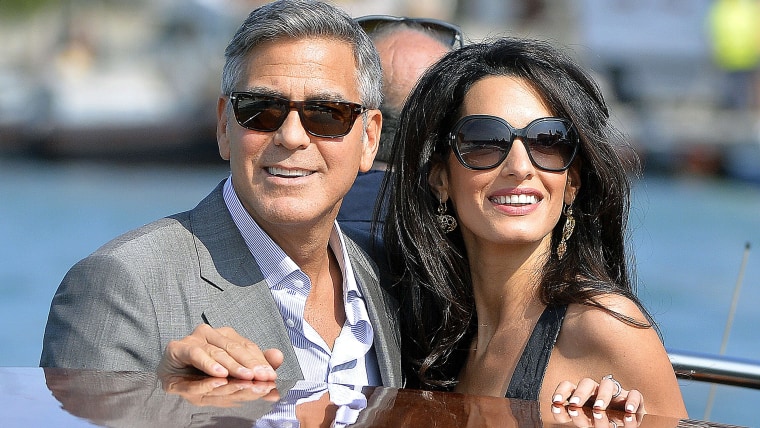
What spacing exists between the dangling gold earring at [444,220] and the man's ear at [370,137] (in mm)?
224

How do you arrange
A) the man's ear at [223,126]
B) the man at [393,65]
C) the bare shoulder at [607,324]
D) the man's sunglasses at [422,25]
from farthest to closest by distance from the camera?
the man's sunglasses at [422,25]
the man at [393,65]
the man's ear at [223,126]
the bare shoulder at [607,324]

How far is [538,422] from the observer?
188 centimetres

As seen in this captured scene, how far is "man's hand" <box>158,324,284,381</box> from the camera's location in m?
2.01

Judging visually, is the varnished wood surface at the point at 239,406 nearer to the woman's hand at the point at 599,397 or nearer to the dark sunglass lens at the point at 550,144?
the woman's hand at the point at 599,397

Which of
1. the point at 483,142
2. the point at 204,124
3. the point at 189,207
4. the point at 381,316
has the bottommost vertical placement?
the point at 189,207

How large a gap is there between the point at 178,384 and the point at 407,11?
107ft

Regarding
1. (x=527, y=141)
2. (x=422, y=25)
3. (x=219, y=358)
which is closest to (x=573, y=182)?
(x=527, y=141)

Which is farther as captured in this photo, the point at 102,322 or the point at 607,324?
the point at 607,324

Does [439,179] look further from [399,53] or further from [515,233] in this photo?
[399,53]

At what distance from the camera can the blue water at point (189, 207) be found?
48.3 ft

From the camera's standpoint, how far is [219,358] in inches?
80.2

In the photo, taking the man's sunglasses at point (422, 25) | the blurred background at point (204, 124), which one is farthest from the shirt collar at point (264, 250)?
the blurred background at point (204, 124)

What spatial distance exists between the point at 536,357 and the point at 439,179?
581 mm

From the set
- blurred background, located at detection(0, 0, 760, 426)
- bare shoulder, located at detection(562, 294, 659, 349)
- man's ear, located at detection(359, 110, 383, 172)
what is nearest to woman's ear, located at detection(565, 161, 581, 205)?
bare shoulder, located at detection(562, 294, 659, 349)
